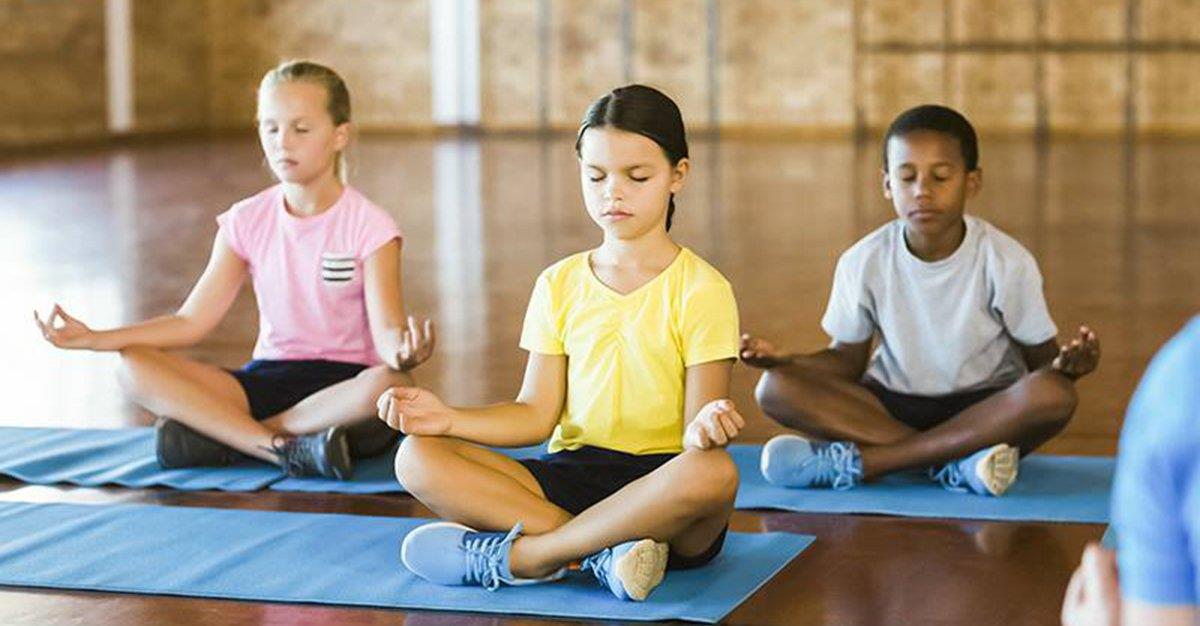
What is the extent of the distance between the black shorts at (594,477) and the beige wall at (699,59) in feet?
40.1

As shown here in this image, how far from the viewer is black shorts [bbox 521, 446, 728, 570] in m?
3.25

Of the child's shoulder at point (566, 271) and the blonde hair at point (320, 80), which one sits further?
the blonde hair at point (320, 80)

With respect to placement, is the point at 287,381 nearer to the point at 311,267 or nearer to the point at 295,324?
the point at 295,324

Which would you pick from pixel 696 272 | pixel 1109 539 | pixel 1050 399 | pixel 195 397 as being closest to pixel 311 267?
pixel 195 397

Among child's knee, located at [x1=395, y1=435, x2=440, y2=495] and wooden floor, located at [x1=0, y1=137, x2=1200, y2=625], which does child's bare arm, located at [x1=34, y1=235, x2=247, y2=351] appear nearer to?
wooden floor, located at [x1=0, y1=137, x2=1200, y2=625]

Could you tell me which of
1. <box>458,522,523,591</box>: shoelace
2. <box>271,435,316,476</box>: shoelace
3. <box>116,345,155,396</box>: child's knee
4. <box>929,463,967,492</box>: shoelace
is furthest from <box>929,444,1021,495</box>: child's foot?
<box>116,345,155,396</box>: child's knee

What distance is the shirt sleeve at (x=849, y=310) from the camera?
4086 mm

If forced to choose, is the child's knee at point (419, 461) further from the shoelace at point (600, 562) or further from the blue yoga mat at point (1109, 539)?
the blue yoga mat at point (1109, 539)

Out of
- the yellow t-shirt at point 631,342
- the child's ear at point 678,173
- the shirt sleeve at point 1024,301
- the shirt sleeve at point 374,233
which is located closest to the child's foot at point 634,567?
the yellow t-shirt at point 631,342

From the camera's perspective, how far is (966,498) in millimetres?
3848

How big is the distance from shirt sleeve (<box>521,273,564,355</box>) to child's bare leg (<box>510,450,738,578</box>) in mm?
308

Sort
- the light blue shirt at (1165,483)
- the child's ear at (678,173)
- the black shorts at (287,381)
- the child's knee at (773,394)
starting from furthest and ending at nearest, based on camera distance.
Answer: the black shorts at (287,381), the child's knee at (773,394), the child's ear at (678,173), the light blue shirt at (1165,483)

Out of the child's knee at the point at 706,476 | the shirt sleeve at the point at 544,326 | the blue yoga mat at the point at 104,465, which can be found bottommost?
the blue yoga mat at the point at 104,465

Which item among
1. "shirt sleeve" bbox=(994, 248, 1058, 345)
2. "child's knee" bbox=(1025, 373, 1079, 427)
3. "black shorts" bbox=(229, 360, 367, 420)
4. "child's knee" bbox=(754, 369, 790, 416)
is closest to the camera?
"child's knee" bbox=(1025, 373, 1079, 427)
